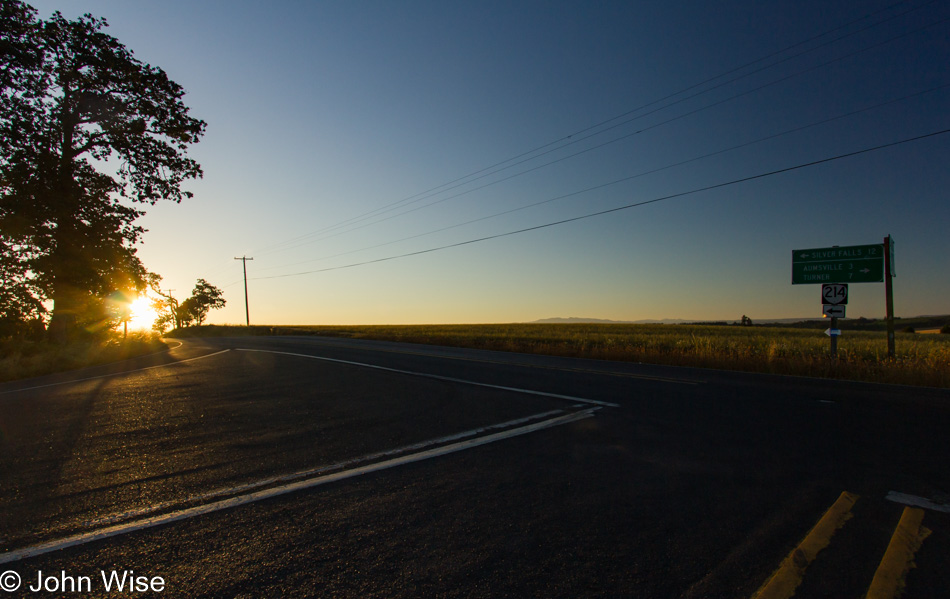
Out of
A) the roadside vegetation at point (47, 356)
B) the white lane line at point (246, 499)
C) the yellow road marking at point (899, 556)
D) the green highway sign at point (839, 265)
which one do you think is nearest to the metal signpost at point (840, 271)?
the green highway sign at point (839, 265)

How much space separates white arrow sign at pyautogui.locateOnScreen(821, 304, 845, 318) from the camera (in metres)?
12.9

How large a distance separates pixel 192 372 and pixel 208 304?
99.1 metres

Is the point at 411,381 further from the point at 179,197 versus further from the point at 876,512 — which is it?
the point at 179,197

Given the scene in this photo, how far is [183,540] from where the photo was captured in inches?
115

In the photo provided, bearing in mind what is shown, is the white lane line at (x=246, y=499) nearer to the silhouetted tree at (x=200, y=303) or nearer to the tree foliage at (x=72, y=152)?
the tree foliage at (x=72, y=152)

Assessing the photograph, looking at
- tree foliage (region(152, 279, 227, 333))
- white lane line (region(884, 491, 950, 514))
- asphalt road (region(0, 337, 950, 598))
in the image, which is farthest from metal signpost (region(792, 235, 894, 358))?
tree foliage (region(152, 279, 227, 333))

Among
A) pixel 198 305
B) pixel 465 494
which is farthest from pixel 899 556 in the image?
pixel 198 305

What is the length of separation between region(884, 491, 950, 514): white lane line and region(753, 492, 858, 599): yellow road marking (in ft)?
1.05

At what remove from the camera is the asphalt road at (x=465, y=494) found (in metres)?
2.53

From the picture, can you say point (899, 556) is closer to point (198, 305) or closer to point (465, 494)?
point (465, 494)

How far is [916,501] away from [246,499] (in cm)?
518

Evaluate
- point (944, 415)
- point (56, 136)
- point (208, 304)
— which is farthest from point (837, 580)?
point (208, 304)

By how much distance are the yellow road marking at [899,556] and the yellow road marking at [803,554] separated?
10.9 inches

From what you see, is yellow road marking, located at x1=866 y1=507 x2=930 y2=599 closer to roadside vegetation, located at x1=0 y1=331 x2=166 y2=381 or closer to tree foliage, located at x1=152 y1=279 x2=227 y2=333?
roadside vegetation, located at x1=0 y1=331 x2=166 y2=381
